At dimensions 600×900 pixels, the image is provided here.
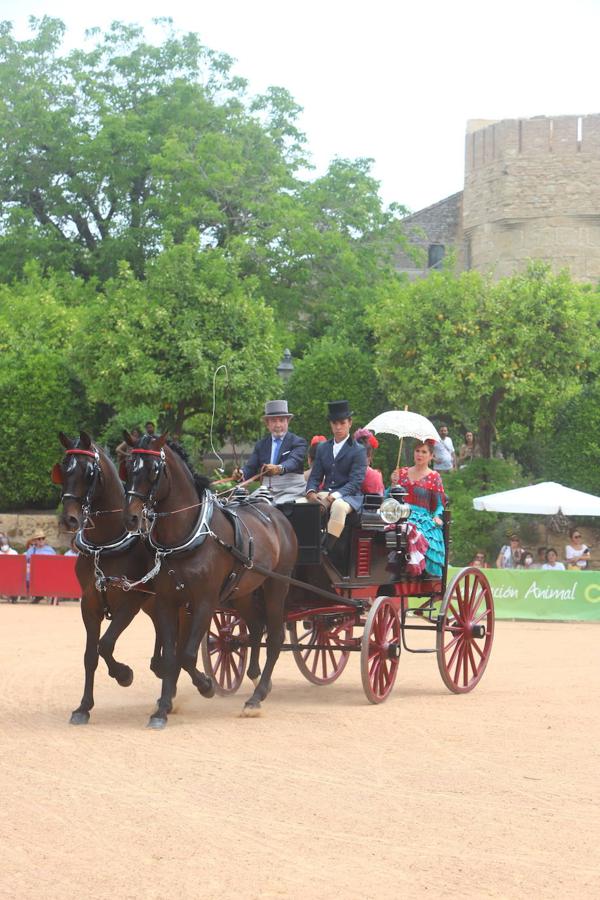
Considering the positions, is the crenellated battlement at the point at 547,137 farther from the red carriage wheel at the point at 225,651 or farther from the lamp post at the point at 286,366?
the red carriage wheel at the point at 225,651

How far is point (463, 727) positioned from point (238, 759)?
7.51ft

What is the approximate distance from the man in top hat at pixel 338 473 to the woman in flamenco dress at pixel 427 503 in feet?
1.78

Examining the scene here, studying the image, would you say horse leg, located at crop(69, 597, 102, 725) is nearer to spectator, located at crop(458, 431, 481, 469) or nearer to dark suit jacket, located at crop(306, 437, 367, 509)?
dark suit jacket, located at crop(306, 437, 367, 509)

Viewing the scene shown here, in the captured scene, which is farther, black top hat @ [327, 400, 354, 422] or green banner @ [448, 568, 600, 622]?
green banner @ [448, 568, 600, 622]

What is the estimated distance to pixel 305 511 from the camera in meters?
11.9

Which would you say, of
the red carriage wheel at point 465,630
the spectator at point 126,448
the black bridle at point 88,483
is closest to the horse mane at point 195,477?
the spectator at point 126,448

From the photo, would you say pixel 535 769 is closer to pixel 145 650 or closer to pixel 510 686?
pixel 510 686

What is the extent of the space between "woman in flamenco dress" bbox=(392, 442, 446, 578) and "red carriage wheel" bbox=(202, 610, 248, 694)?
183cm

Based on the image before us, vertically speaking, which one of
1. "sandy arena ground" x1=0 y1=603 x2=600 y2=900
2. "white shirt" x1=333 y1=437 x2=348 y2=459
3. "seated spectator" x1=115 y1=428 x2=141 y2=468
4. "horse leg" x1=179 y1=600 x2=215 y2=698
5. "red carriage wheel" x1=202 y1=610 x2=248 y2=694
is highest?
"white shirt" x1=333 y1=437 x2=348 y2=459

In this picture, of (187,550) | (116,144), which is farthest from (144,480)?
(116,144)

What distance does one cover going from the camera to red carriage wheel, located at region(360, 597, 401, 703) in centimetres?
1148

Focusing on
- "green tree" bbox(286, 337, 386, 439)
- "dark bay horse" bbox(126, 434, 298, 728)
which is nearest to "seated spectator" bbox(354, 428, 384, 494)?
"dark bay horse" bbox(126, 434, 298, 728)

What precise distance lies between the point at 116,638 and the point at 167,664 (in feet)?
1.42

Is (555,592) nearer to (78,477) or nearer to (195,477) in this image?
(195,477)
